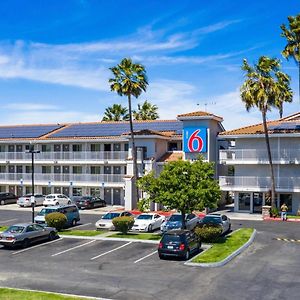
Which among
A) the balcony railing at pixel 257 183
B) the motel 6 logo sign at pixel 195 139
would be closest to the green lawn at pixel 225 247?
the balcony railing at pixel 257 183

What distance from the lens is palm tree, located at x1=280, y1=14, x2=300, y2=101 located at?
45.7 m

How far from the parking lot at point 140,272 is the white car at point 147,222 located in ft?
14.4

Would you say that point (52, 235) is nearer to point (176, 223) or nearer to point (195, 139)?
point (176, 223)

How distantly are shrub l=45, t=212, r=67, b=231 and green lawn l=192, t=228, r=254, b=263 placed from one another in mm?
12224

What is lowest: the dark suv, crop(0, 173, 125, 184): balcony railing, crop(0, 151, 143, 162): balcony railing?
the dark suv

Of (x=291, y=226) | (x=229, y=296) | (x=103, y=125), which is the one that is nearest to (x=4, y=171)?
(x=103, y=125)

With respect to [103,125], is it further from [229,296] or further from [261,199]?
[229,296]

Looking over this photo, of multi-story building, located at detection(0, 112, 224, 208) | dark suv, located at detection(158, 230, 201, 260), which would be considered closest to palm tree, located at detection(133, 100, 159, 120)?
multi-story building, located at detection(0, 112, 224, 208)

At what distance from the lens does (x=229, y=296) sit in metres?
19.3

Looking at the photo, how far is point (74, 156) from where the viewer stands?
58.5 metres

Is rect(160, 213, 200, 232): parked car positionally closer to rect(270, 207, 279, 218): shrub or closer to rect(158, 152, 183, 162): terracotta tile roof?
rect(270, 207, 279, 218): shrub

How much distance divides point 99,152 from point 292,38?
24716mm

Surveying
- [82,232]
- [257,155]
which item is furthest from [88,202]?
[257,155]

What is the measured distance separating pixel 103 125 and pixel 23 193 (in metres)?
13.7
